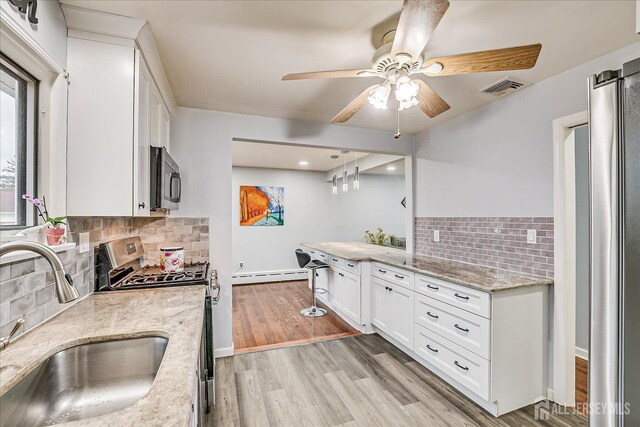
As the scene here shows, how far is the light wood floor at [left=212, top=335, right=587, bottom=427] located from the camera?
1.86 metres

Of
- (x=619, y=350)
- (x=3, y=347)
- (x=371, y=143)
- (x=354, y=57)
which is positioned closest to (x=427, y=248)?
(x=371, y=143)

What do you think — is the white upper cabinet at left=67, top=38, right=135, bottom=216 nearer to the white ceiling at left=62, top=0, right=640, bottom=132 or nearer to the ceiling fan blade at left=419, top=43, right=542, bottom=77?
the white ceiling at left=62, top=0, right=640, bottom=132

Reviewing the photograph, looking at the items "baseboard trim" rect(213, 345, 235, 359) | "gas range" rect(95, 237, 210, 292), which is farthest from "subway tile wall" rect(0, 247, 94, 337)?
"baseboard trim" rect(213, 345, 235, 359)

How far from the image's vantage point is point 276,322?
11.8 feet

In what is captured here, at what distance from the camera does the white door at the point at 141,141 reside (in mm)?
1504

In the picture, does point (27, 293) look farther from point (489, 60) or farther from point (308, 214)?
point (308, 214)

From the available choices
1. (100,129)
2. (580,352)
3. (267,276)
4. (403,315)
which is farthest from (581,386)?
(267,276)

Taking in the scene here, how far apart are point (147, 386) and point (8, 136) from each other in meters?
1.15

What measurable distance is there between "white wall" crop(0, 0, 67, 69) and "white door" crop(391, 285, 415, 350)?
2.76m

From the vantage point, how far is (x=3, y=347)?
986mm

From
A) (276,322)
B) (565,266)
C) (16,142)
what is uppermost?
(16,142)

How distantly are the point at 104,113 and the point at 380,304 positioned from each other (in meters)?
2.75

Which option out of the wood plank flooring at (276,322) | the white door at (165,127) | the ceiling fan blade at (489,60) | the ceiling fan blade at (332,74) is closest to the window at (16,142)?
the white door at (165,127)

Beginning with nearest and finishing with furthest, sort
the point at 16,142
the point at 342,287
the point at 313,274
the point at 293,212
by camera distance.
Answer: the point at 16,142 < the point at 342,287 < the point at 313,274 < the point at 293,212
